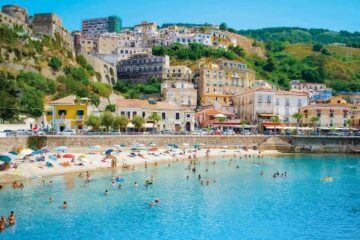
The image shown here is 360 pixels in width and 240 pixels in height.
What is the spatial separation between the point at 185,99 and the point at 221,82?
9161mm

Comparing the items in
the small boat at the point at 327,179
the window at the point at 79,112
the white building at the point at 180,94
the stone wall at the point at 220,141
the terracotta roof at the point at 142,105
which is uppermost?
the white building at the point at 180,94

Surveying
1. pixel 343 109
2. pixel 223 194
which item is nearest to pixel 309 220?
pixel 223 194

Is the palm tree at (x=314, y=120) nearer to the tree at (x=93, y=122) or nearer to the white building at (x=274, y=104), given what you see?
the white building at (x=274, y=104)

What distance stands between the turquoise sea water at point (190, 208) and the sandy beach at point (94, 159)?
6.45 ft

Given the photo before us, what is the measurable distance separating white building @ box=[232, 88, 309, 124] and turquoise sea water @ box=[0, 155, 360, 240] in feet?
86.9

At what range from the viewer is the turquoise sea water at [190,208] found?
2141 cm

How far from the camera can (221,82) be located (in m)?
81.8

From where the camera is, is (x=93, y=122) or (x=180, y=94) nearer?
(x=93, y=122)

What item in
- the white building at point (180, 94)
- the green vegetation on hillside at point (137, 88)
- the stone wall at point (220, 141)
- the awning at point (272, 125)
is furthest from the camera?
the green vegetation on hillside at point (137, 88)

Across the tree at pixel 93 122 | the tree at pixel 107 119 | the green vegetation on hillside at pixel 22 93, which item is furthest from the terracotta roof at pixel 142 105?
the green vegetation on hillside at pixel 22 93

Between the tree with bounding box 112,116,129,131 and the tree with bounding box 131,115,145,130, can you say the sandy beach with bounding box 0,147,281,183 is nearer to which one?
the tree with bounding box 112,116,129,131

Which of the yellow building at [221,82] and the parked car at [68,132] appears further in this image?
the yellow building at [221,82]

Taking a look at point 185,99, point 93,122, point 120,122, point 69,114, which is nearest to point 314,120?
point 185,99

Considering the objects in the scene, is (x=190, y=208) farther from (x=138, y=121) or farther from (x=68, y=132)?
(x=138, y=121)
